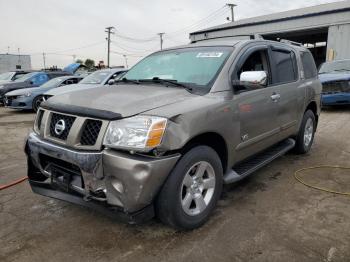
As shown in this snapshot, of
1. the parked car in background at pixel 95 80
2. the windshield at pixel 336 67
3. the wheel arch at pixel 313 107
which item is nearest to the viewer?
the wheel arch at pixel 313 107

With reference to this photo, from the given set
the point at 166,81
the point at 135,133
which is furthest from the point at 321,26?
the point at 135,133

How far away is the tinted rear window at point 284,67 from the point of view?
434cm

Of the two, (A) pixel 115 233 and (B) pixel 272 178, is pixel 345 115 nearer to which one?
(B) pixel 272 178

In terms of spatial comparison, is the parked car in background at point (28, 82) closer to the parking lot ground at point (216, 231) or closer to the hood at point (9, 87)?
the hood at point (9, 87)

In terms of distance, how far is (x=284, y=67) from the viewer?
4574 mm

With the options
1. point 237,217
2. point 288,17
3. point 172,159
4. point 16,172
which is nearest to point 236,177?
point 237,217

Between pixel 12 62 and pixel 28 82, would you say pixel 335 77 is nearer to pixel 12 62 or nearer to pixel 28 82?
pixel 28 82

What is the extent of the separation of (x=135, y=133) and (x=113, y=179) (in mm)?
403

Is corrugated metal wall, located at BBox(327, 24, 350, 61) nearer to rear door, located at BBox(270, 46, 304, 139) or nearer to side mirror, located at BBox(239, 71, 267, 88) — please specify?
rear door, located at BBox(270, 46, 304, 139)

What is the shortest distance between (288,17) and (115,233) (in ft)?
74.0

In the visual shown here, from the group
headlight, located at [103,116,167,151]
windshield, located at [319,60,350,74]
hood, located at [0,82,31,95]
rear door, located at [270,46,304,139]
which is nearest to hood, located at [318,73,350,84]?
windshield, located at [319,60,350,74]

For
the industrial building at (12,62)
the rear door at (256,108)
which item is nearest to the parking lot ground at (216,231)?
Result: the rear door at (256,108)

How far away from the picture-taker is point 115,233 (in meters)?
2.96

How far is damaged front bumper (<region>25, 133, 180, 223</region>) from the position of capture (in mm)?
2445
